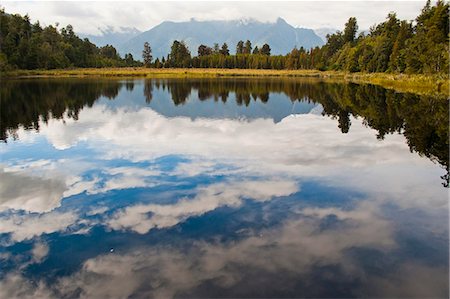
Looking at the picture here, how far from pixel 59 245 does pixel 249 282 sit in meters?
5.50

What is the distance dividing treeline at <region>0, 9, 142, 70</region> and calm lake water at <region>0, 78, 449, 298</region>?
363 feet

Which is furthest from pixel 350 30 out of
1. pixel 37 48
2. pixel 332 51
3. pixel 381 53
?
pixel 37 48

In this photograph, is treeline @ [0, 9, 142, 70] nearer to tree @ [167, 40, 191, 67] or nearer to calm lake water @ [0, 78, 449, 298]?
tree @ [167, 40, 191, 67]

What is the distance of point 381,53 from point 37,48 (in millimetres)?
118467

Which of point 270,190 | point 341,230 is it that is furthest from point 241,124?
point 341,230

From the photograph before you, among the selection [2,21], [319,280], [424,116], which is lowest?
[319,280]

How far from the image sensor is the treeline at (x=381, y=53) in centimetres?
6556

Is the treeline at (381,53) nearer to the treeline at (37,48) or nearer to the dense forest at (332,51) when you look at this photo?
the dense forest at (332,51)

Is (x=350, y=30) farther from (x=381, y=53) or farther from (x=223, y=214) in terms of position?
(x=223, y=214)

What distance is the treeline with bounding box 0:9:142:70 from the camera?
5167 inches

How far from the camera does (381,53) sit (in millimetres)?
107750

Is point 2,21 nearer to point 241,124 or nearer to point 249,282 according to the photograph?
point 241,124

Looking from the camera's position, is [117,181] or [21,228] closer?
[21,228]

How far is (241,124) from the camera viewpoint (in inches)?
1291
